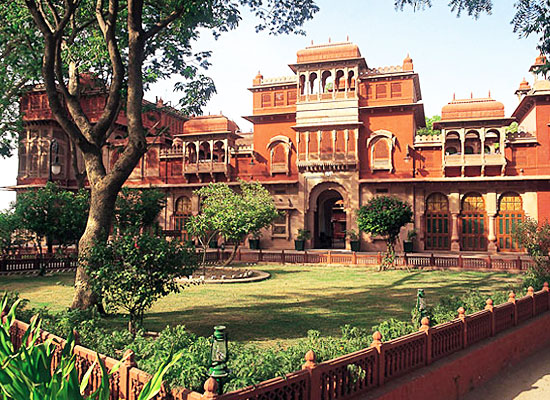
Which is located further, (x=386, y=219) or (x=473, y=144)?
(x=473, y=144)

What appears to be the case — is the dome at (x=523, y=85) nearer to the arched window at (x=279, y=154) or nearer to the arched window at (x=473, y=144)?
the arched window at (x=473, y=144)

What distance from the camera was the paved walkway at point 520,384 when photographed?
680 centimetres

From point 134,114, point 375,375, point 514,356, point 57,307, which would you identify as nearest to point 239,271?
point 57,307

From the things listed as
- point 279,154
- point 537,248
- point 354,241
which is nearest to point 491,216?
point 354,241

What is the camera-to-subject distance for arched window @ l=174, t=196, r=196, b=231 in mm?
31406

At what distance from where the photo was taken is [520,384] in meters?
7.30

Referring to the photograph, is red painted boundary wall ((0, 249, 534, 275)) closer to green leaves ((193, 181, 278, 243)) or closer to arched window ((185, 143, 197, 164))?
green leaves ((193, 181, 278, 243))

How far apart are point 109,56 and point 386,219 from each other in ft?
44.9

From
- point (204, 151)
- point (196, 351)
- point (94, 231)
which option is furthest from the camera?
point (204, 151)

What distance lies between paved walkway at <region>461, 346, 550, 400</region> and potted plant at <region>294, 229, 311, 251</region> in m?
19.1

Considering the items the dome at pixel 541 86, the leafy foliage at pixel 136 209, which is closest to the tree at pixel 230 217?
the leafy foliage at pixel 136 209

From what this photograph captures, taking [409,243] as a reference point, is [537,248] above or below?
above

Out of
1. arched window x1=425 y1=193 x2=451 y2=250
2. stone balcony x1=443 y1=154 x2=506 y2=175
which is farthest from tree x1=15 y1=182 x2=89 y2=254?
stone balcony x1=443 y1=154 x2=506 y2=175

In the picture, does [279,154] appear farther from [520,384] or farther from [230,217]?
[520,384]
